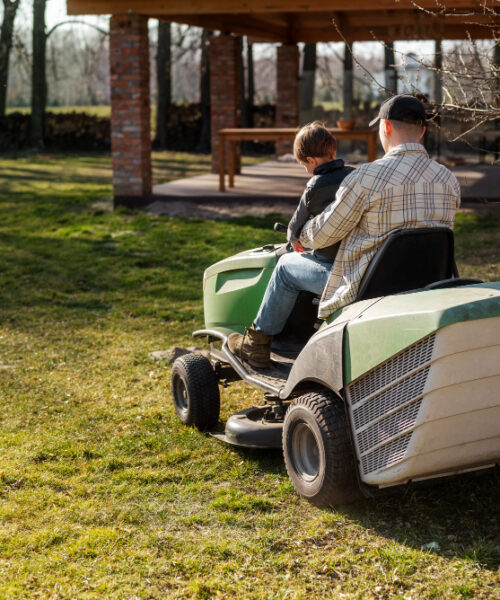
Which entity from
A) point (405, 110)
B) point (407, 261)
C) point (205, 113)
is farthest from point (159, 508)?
point (205, 113)

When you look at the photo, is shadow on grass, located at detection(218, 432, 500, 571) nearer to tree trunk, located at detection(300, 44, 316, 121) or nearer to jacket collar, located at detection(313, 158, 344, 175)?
jacket collar, located at detection(313, 158, 344, 175)

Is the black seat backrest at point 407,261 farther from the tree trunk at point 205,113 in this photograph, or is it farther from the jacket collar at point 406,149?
the tree trunk at point 205,113

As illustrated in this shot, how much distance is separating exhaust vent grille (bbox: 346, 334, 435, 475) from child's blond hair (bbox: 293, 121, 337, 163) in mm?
1195

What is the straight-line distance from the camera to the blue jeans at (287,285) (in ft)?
13.1

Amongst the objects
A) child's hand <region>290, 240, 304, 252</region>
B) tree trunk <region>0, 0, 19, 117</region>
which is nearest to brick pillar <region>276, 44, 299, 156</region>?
tree trunk <region>0, 0, 19, 117</region>

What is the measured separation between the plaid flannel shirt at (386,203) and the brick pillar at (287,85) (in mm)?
15932

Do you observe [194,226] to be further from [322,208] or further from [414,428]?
[414,428]

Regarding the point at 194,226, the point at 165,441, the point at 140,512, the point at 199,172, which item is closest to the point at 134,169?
the point at 194,226

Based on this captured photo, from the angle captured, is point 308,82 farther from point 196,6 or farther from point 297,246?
point 297,246

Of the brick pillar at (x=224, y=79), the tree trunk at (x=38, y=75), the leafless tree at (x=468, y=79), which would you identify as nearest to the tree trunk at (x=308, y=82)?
the brick pillar at (x=224, y=79)

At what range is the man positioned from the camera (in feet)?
11.6

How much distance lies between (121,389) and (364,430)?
2.67 m

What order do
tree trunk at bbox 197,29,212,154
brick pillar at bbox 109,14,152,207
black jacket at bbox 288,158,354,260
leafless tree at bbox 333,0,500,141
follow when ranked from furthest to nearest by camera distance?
tree trunk at bbox 197,29,212,154
brick pillar at bbox 109,14,152,207
leafless tree at bbox 333,0,500,141
black jacket at bbox 288,158,354,260

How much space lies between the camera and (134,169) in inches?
495
